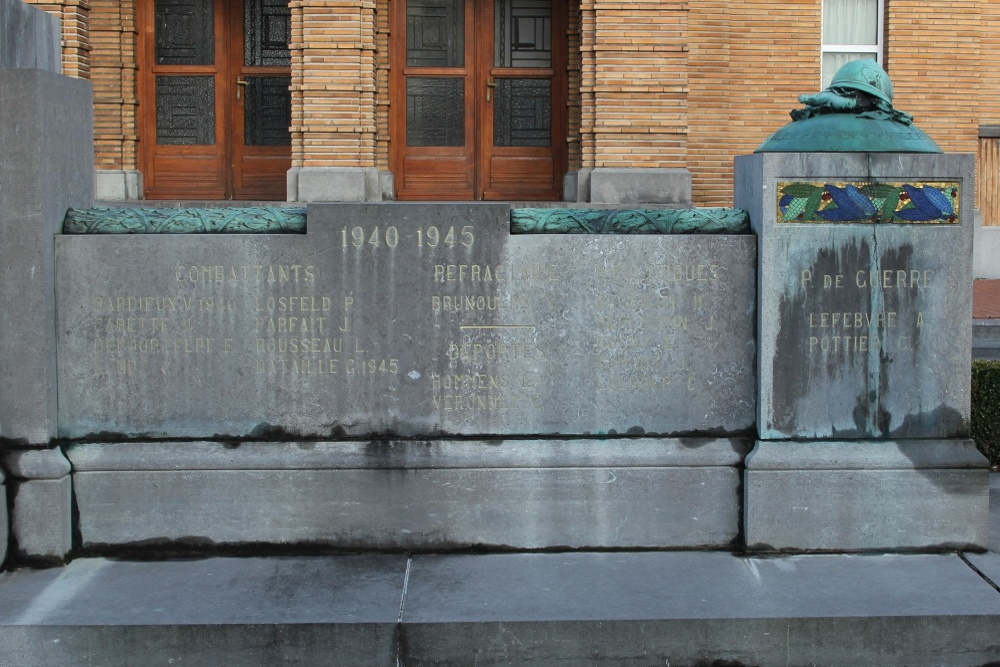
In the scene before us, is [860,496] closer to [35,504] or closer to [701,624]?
[701,624]

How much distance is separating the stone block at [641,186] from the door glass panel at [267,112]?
4.65 metres

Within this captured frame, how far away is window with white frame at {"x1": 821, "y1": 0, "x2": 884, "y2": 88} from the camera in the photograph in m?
18.5

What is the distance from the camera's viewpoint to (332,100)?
15867 mm

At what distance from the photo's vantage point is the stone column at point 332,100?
15.7m

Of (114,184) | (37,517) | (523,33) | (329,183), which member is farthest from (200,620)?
(523,33)

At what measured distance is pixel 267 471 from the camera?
5.84 m

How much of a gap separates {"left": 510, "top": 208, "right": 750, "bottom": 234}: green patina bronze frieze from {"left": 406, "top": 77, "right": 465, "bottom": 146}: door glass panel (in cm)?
1153

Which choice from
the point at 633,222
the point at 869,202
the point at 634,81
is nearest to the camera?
the point at 869,202

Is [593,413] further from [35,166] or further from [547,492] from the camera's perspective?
[35,166]

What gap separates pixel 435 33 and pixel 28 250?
40.0ft

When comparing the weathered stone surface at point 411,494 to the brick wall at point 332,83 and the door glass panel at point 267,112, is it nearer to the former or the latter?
the brick wall at point 332,83

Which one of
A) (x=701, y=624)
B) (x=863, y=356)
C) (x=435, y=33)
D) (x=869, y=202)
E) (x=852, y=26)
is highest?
(x=852, y=26)

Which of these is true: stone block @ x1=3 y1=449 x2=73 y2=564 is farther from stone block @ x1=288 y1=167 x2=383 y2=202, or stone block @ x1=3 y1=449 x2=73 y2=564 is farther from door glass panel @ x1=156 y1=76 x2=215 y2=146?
door glass panel @ x1=156 y1=76 x2=215 y2=146

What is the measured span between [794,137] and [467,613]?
2825 mm
